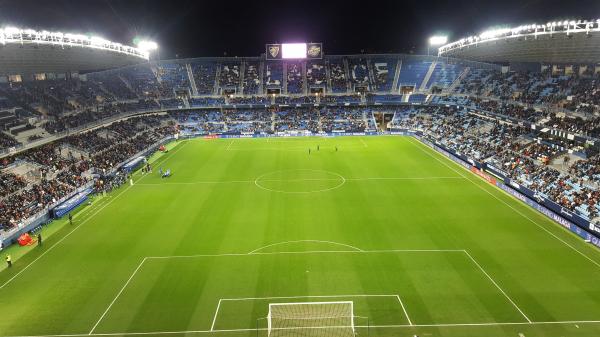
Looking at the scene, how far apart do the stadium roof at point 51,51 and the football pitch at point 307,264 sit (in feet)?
52.1

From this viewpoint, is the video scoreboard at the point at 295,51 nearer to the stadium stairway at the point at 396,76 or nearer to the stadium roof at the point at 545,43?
the stadium stairway at the point at 396,76

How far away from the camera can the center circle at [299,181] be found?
3753 cm

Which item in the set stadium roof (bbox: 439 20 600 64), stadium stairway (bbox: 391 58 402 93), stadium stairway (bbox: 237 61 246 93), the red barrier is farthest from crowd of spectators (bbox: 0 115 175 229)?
stadium roof (bbox: 439 20 600 64)

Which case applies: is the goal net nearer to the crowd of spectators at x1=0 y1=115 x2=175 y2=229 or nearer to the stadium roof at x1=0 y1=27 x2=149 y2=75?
the crowd of spectators at x1=0 y1=115 x2=175 y2=229

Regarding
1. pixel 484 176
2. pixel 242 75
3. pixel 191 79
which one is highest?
pixel 242 75

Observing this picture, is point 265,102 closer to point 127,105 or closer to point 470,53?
point 127,105

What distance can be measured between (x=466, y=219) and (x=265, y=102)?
5509cm

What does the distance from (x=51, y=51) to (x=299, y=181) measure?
3052cm

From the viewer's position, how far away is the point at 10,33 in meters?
34.2

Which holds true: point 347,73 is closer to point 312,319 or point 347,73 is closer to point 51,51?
point 51,51

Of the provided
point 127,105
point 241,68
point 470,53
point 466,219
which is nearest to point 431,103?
point 470,53

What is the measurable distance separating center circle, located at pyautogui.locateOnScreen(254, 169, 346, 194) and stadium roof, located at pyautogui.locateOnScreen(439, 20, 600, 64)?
2451 centimetres

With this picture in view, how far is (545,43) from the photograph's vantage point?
4322 centimetres

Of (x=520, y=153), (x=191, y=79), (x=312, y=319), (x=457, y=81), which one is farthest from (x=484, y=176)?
(x=191, y=79)
